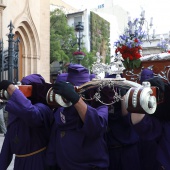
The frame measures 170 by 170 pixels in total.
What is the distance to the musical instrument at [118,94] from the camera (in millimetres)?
2051

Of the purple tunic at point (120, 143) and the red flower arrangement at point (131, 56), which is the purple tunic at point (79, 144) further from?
the red flower arrangement at point (131, 56)

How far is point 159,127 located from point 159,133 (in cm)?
5

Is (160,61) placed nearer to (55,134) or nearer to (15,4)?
(55,134)

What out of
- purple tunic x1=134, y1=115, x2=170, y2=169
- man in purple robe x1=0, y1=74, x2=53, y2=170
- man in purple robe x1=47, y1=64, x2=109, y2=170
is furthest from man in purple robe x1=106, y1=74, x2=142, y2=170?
man in purple robe x1=0, y1=74, x2=53, y2=170

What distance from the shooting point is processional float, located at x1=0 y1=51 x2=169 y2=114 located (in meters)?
2.06

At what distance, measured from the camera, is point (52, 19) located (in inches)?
1152

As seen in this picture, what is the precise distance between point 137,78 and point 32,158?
1376mm

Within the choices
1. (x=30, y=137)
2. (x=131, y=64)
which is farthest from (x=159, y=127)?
(x=30, y=137)

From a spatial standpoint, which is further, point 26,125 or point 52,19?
point 52,19

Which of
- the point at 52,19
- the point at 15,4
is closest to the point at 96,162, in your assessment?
the point at 15,4

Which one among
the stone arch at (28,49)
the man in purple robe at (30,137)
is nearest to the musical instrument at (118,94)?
the man in purple robe at (30,137)

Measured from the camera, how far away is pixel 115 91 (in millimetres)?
2760

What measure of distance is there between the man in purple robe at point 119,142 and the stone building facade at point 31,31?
1203 centimetres

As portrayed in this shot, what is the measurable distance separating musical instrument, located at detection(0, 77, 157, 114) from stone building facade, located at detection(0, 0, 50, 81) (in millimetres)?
12213
